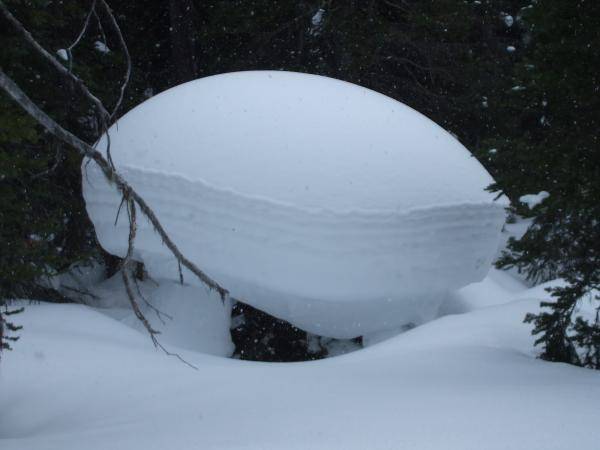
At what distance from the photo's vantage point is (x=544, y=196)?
177 inches

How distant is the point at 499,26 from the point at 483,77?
4.00m

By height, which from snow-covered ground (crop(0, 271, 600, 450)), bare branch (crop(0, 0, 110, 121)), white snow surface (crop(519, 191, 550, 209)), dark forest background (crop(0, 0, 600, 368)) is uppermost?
dark forest background (crop(0, 0, 600, 368))

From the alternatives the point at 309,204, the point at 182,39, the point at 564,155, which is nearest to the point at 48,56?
the point at 564,155

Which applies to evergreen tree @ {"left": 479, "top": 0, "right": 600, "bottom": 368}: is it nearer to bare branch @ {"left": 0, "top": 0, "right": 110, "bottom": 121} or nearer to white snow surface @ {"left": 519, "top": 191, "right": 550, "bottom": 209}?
white snow surface @ {"left": 519, "top": 191, "right": 550, "bottom": 209}

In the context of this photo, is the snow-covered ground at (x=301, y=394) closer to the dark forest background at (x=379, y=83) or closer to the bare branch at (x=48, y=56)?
the dark forest background at (x=379, y=83)

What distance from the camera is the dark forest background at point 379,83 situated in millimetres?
4410

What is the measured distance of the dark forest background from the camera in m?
4.41

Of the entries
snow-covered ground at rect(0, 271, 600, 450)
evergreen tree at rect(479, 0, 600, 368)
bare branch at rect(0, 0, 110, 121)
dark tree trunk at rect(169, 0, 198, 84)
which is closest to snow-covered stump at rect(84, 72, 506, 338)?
snow-covered ground at rect(0, 271, 600, 450)

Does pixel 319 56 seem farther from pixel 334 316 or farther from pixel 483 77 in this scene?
pixel 334 316

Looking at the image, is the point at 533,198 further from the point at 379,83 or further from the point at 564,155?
the point at 379,83

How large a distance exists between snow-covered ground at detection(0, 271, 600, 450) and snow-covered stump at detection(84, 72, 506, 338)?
735 millimetres

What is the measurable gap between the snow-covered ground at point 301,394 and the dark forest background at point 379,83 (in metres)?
0.62

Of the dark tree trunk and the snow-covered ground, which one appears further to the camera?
the dark tree trunk

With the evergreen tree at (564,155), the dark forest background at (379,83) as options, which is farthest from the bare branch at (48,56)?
the evergreen tree at (564,155)
